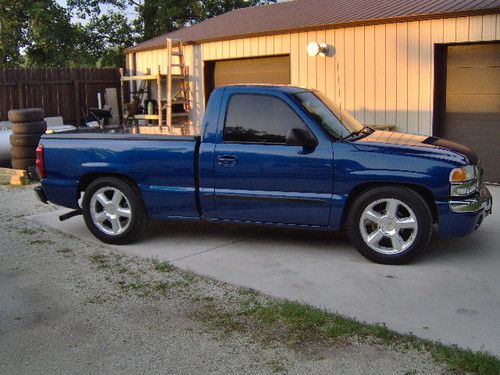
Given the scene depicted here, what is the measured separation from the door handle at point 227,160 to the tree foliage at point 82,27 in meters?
20.3

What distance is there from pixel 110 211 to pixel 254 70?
26.2 ft

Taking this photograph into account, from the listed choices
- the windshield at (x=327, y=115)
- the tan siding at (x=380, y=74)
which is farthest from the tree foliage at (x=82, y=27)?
the windshield at (x=327, y=115)

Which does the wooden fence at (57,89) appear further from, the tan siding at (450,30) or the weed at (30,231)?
the tan siding at (450,30)

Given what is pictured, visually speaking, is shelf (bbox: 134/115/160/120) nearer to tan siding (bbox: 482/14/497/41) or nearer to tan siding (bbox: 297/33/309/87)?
tan siding (bbox: 297/33/309/87)

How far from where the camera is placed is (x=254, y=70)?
14.6 metres

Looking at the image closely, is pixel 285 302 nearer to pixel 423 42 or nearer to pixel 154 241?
pixel 154 241

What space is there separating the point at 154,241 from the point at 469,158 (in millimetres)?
3601

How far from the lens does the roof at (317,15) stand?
10.8 metres

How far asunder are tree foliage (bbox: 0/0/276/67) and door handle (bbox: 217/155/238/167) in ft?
66.6

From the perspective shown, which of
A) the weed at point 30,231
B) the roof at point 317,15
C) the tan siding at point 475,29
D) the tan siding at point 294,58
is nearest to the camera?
the weed at point 30,231

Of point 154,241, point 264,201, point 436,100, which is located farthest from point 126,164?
point 436,100

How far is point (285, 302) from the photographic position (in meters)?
5.33

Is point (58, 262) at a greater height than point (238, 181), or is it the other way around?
point (238, 181)

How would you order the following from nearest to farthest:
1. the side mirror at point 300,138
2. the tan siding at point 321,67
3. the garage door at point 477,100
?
the side mirror at point 300,138 → the garage door at point 477,100 → the tan siding at point 321,67
